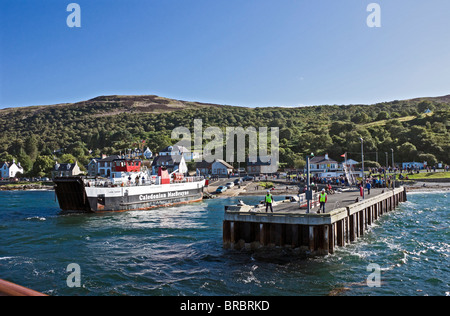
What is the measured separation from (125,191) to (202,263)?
2658 cm

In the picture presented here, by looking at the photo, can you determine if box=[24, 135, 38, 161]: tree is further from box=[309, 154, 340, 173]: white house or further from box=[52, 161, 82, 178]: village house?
box=[309, 154, 340, 173]: white house

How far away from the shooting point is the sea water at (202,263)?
14948mm

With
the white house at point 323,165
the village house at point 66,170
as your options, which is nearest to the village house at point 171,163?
the village house at point 66,170

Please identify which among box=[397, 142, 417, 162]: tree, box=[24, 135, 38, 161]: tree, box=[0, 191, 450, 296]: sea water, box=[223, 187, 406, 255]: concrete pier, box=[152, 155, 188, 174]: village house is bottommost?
box=[0, 191, 450, 296]: sea water

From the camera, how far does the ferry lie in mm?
39688

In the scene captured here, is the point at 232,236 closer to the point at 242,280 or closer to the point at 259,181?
the point at 242,280

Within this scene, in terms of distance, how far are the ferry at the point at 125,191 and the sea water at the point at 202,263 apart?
9.39 metres

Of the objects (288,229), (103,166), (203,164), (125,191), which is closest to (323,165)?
(203,164)

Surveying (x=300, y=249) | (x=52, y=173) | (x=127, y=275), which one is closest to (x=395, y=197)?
(x=300, y=249)

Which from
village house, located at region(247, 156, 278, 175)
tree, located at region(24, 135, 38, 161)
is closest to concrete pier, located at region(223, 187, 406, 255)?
village house, located at region(247, 156, 278, 175)

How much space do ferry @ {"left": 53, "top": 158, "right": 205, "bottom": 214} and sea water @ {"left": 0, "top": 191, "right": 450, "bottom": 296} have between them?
9386 millimetres

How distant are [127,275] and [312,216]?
10.3 meters

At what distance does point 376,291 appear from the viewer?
14.3 metres

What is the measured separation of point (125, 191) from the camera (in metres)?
42.8
